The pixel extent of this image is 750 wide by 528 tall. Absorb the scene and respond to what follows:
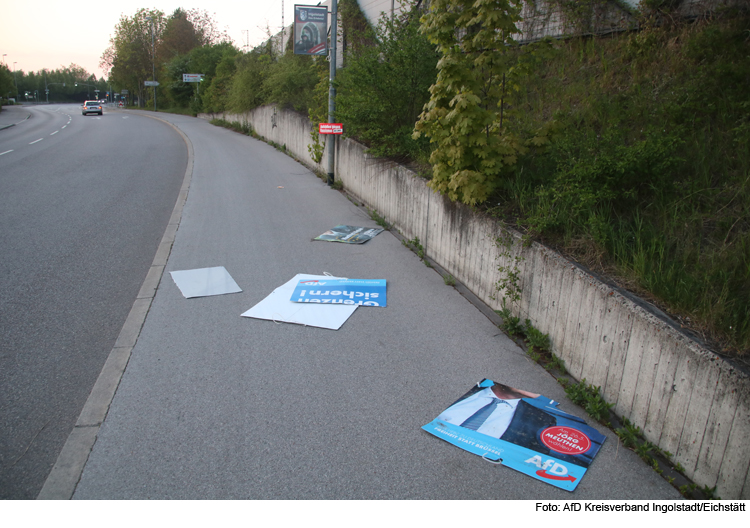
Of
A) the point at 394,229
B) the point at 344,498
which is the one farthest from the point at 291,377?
the point at 394,229

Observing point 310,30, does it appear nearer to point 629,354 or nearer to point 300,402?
point 300,402

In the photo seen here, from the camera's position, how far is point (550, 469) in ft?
9.71

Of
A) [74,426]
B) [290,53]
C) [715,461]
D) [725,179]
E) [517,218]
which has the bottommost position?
[74,426]

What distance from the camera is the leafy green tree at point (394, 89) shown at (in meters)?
8.75

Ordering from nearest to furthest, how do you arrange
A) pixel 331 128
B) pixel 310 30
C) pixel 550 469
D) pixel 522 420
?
pixel 550 469, pixel 522 420, pixel 331 128, pixel 310 30

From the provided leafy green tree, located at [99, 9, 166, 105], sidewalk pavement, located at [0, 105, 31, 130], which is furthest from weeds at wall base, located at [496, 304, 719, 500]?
leafy green tree, located at [99, 9, 166, 105]

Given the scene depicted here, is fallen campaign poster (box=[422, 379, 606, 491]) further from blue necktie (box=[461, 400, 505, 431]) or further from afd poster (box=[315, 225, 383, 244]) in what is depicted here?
afd poster (box=[315, 225, 383, 244])

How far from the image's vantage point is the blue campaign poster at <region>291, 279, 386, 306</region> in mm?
5512

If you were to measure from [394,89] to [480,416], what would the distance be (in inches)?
274

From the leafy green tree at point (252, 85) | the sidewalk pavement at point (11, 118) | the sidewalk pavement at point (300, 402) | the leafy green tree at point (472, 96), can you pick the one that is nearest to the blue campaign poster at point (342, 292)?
the sidewalk pavement at point (300, 402)

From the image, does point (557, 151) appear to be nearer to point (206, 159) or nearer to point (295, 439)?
point (295, 439)

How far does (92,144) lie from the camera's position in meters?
21.1

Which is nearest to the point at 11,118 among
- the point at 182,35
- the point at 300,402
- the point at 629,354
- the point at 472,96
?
the point at 182,35

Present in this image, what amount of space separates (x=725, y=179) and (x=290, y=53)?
22885 millimetres
